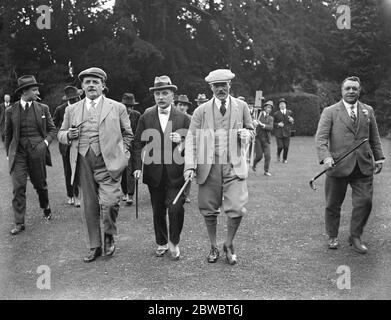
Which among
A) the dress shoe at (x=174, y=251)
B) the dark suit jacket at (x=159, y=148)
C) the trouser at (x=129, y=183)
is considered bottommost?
the dress shoe at (x=174, y=251)

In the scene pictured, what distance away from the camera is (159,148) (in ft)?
19.2

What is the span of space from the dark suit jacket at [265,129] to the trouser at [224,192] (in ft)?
25.7

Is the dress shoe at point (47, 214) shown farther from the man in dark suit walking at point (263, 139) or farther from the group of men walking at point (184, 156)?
the man in dark suit walking at point (263, 139)

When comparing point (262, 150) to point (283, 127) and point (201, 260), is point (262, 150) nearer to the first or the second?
point (283, 127)

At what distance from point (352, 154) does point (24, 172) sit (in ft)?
14.8

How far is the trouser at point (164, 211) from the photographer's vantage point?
5.75 metres

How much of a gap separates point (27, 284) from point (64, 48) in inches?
906

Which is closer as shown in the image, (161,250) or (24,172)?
(161,250)

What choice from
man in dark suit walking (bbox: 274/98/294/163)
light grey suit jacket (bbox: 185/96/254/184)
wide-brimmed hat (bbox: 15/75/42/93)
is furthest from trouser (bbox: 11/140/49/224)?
man in dark suit walking (bbox: 274/98/294/163)

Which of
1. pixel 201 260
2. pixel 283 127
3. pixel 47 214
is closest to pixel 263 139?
pixel 283 127

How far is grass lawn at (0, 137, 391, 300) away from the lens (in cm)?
463

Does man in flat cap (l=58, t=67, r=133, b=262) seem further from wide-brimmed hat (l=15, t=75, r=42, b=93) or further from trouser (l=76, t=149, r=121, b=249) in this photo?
wide-brimmed hat (l=15, t=75, r=42, b=93)

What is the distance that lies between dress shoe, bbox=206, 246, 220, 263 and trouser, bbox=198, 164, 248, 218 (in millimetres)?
402

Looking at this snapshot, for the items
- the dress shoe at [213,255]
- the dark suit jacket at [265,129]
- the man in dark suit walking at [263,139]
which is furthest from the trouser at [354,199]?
the dark suit jacket at [265,129]
